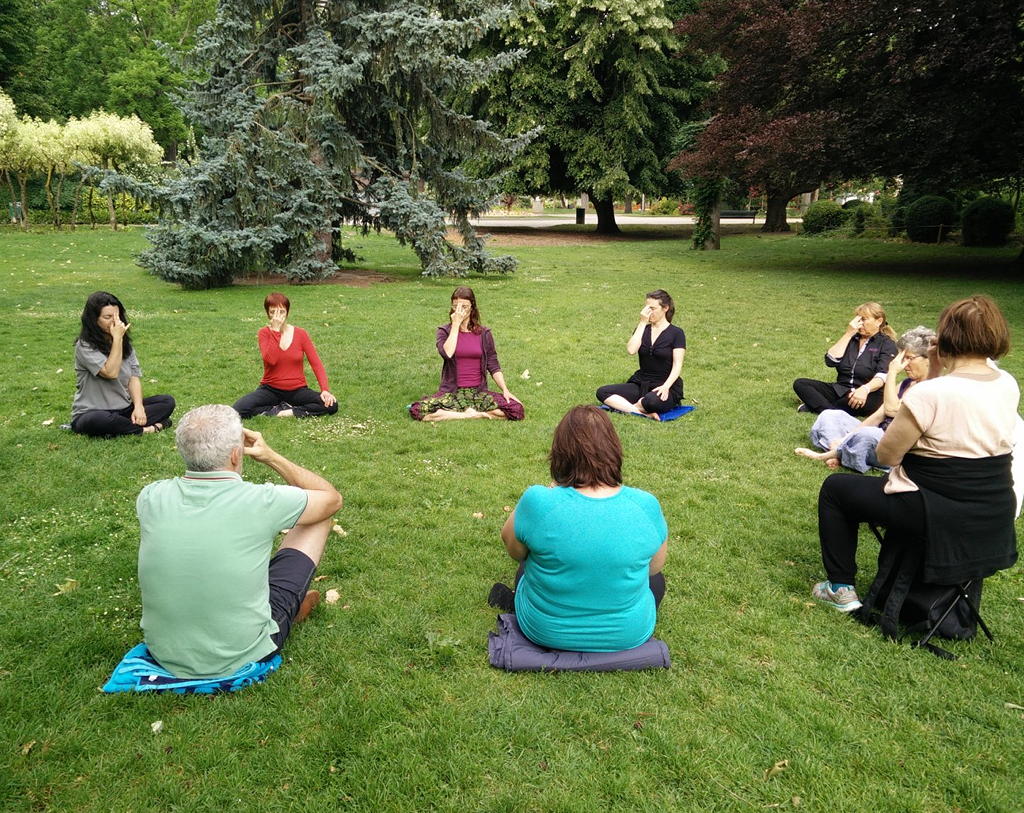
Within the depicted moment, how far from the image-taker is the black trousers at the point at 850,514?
3.63 metres

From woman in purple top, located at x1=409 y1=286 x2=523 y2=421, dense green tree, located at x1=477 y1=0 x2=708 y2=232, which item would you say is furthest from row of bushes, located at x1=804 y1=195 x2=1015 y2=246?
woman in purple top, located at x1=409 y1=286 x2=523 y2=421

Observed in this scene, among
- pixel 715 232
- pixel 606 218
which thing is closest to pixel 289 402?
pixel 715 232

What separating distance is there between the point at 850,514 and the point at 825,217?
31.4m

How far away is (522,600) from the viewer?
140 inches

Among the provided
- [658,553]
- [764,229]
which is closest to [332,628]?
[658,553]

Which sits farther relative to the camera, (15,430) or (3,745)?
(15,430)

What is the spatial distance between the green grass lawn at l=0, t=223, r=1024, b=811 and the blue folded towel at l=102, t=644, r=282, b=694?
52 mm

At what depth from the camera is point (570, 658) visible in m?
3.38

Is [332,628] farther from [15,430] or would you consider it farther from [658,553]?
[15,430]

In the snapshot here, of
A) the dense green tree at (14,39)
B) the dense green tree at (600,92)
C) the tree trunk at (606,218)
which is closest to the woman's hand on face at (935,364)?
the dense green tree at (600,92)

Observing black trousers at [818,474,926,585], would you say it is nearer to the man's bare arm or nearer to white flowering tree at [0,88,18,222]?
the man's bare arm

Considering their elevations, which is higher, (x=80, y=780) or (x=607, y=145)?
(x=607, y=145)

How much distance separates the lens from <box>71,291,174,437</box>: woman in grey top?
630cm

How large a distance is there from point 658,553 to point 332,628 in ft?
5.78
